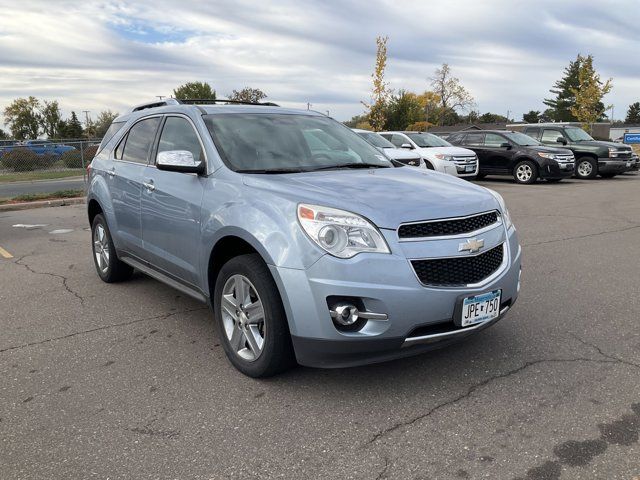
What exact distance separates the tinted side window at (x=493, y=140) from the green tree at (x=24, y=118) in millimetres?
71891

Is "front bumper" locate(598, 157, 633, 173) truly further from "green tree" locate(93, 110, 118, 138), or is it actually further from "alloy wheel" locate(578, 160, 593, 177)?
"green tree" locate(93, 110, 118, 138)

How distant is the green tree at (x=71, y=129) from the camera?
69125 mm

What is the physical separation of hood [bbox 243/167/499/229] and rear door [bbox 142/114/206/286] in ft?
1.91

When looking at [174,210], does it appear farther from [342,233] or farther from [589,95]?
[589,95]

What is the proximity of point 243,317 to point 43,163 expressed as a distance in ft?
72.4

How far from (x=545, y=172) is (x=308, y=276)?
15.1m

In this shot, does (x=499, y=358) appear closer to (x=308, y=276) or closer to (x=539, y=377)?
(x=539, y=377)

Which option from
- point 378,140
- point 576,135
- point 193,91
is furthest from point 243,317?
point 193,91

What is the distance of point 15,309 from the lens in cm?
491

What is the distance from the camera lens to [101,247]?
18.9 feet

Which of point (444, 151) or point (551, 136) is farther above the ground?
point (551, 136)

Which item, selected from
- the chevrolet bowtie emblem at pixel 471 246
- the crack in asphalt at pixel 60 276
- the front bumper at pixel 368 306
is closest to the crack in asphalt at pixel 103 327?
the crack in asphalt at pixel 60 276

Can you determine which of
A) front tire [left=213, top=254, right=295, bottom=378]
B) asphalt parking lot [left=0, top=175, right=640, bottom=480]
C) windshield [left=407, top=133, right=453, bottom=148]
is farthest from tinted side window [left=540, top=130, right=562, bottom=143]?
front tire [left=213, top=254, right=295, bottom=378]

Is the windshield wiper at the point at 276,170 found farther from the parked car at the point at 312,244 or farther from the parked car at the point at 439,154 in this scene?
the parked car at the point at 439,154
